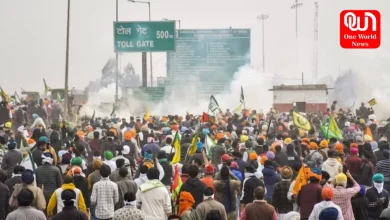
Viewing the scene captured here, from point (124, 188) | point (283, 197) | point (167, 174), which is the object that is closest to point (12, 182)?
point (124, 188)

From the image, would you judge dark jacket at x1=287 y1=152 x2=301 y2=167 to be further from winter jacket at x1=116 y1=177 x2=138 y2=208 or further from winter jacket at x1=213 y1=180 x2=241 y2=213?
winter jacket at x1=116 y1=177 x2=138 y2=208

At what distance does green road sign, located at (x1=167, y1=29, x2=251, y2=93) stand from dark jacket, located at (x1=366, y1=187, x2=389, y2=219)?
4725 cm

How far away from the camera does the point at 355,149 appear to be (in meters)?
15.3

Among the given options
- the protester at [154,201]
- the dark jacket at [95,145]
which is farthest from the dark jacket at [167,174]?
the dark jacket at [95,145]

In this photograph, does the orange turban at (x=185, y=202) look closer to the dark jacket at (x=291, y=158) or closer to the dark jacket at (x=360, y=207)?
the dark jacket at (x=360, y=207)

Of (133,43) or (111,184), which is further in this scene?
(133,43)

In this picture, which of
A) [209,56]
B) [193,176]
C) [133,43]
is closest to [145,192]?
[193,176]

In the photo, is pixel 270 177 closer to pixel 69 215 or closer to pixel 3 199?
pixel 3 199

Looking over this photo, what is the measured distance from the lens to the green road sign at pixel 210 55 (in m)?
59.0

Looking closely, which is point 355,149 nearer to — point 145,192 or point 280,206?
point 280,206

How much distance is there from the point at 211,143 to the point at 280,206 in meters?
5.68

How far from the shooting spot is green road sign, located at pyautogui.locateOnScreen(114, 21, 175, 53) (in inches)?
1642

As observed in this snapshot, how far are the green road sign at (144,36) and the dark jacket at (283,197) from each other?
98.7 ft

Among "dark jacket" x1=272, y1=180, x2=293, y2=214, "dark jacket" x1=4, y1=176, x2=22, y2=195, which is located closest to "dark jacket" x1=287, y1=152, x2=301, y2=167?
"dark jacket" x1=272, y1=180, x2=293, y2=214
